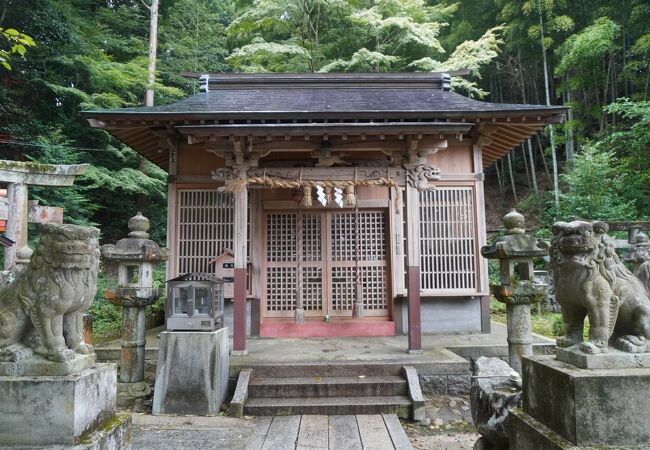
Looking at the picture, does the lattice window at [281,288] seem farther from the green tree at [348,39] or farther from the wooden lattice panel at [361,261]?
the green tree at [348,39]

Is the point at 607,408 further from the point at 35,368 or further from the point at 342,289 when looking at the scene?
the point at 342,289

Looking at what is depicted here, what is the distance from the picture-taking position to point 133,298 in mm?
5203

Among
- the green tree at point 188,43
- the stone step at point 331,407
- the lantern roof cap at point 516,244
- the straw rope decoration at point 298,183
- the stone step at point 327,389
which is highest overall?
the green tree at point 188,43

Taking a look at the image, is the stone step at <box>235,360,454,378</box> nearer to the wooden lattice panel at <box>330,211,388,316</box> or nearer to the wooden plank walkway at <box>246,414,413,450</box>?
the wooden plank walkway at <box>246,414,413,450</box>

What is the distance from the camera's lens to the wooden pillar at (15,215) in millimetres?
4980

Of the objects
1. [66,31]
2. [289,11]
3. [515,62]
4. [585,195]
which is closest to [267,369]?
[585,195]

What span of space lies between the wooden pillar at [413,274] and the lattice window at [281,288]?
2574 mm

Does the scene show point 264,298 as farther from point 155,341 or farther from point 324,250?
point 155,341

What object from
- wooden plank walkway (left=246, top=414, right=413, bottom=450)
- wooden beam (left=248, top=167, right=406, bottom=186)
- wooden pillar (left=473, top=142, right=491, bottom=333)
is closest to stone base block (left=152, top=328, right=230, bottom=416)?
wooden plank walkway (left=246, top=414, right=413, bottom=450)

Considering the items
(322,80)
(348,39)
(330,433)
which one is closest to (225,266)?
(330,433)

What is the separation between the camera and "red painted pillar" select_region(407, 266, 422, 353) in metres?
5.84

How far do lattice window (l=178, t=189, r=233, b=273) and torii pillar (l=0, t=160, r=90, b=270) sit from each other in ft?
7.49

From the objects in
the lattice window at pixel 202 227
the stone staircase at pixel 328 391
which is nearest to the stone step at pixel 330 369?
the stone staircase at pixel 328 391

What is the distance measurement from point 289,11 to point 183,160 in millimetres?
11463
